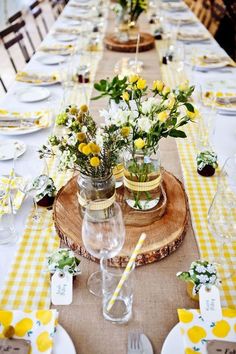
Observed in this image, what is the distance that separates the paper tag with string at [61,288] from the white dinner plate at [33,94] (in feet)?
4.17

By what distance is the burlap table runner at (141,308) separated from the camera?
87 cm

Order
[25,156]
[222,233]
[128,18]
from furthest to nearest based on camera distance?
[128,18]
[25,156]
[222,233]

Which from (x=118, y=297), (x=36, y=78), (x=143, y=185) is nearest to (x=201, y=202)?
(x=143, y=185)

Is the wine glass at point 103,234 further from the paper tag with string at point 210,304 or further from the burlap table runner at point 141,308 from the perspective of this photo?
the paper tag with string at point 210,304

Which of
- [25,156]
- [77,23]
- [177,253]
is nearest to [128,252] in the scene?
[177,253]

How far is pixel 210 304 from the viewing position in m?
0.89

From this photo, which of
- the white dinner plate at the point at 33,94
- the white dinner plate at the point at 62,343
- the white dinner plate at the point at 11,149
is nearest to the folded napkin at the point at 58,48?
the white dinner plate at the point at 33,94

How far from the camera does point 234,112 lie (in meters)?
1.83

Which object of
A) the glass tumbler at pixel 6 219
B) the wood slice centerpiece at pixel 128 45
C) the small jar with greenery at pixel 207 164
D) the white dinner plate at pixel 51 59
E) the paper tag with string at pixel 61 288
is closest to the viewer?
the paper tag with string at pixel 61 288

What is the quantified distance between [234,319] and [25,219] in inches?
28.5

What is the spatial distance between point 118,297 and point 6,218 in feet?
1.61

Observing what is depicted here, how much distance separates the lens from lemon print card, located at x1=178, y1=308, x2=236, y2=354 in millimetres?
824

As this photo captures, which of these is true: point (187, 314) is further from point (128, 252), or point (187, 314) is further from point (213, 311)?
point (128, 252)

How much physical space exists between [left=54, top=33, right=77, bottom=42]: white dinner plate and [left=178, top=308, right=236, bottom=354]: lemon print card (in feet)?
8.30
